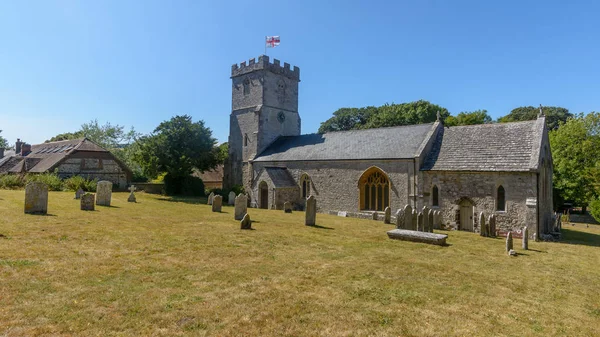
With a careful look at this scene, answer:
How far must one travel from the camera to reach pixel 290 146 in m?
31.7

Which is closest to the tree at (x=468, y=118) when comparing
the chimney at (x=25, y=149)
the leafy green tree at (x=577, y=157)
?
the leafy green tree at (x=577, y=157)

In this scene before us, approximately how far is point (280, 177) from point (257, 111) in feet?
27.7

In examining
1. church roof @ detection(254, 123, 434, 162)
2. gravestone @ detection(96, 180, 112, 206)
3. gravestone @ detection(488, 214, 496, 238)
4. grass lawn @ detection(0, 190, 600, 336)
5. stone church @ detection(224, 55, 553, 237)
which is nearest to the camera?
grass lawn @ detection(0, 190, 600, 336)

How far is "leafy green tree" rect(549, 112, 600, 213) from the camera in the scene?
1332 inches

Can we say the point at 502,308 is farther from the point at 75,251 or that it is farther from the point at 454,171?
the point at 454,171

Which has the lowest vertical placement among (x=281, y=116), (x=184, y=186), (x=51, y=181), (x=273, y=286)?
(x=273, y=286)

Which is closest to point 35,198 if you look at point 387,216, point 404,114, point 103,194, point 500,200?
point 103,194

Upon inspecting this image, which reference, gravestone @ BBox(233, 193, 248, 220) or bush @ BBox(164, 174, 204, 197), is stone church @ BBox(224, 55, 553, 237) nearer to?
bush @ BBox(164, 174, 204, 197)

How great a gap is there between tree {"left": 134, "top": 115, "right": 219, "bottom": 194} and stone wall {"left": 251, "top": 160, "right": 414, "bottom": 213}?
7228mm

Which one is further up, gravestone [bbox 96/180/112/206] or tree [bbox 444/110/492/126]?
tree [bbox 444/110/492/126]

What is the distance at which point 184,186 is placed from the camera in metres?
37.8

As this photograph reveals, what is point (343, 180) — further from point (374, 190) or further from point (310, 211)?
point (310, 211)

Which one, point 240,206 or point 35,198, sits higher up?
point 35,198

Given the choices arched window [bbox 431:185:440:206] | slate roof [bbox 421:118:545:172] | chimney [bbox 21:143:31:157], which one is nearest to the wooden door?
arched window [bbox 431:185:440:206]
